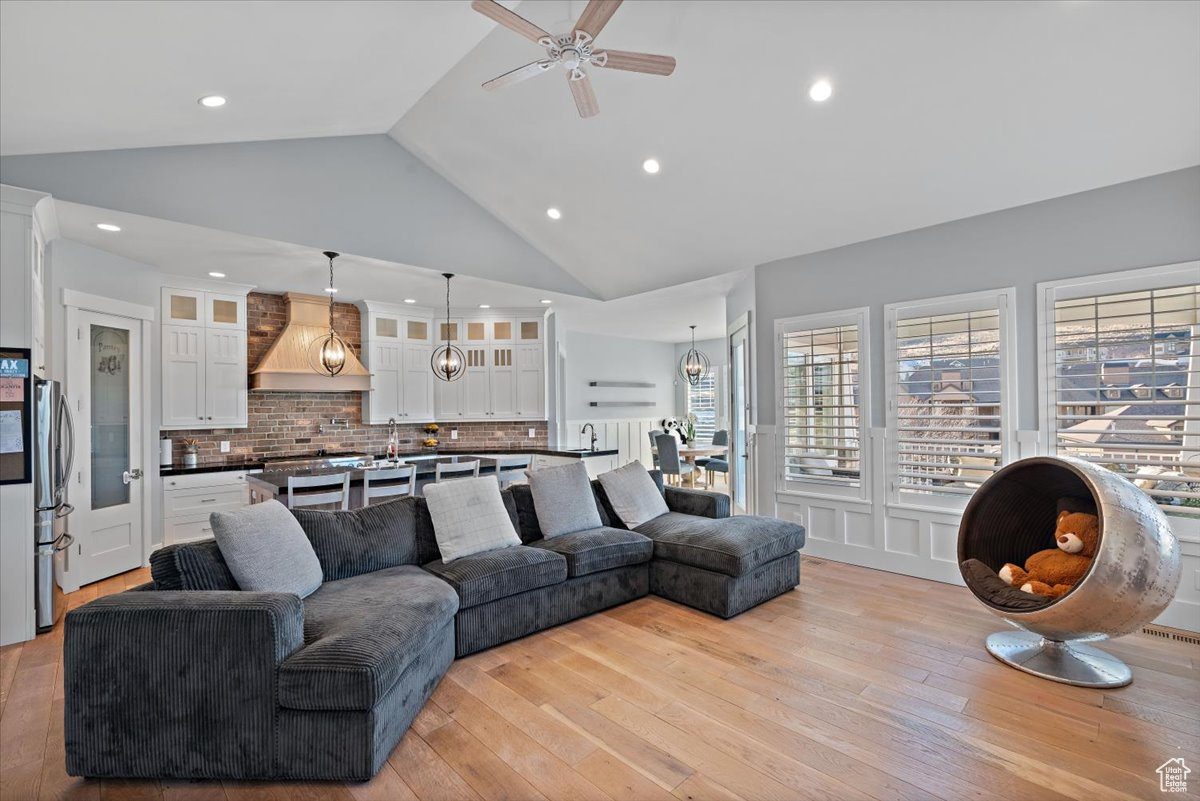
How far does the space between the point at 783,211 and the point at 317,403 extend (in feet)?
18.2

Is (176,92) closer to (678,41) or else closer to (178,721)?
(678,41)

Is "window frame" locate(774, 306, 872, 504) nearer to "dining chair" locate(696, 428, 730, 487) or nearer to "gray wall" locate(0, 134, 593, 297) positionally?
"gray wall" locate(0, 134, 593, 297)

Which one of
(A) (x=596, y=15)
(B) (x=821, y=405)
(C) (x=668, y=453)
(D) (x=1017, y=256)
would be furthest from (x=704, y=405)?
(A) (x=596, y=15)

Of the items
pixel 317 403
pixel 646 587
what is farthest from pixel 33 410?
pixel 646 587

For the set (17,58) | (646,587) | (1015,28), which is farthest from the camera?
(646,587)

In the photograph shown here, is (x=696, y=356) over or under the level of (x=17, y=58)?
under

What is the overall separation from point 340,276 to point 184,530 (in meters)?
2.78

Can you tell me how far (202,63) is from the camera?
2.88 meters

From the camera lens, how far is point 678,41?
352 cm

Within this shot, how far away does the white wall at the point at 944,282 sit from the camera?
3.42 metres

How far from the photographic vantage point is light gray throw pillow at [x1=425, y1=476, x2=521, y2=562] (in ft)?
11.4

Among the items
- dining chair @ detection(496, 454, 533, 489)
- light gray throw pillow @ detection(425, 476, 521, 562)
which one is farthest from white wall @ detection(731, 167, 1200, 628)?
light gray throw pillow @ detection(425, 476, 521, 562)

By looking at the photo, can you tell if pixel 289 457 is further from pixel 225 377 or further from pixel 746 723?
pixel 746 723

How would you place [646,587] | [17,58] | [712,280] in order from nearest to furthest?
[17,58], [646,587], [712,280]
